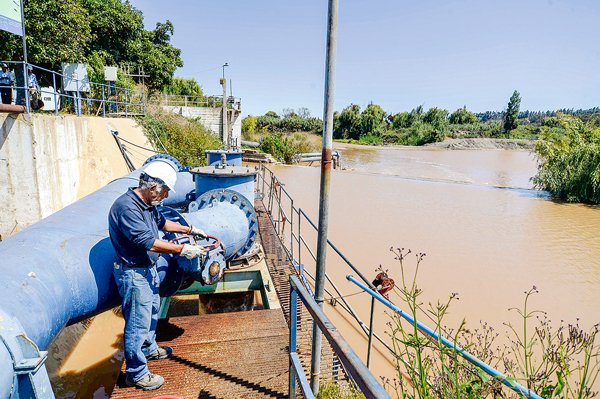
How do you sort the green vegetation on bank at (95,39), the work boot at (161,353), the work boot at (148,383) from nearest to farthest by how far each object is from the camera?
the work boot at (148,383) < the work boot at (161,353) < the green vegetation on bank at (95,39)

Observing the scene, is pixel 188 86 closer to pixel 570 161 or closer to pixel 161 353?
pixel 570 161

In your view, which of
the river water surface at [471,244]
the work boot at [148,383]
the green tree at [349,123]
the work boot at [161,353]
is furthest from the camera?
the green tree at [349,123]

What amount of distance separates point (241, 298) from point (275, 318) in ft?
5.77

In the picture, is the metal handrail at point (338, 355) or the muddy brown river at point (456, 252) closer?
the metal handrail at point (338, 355)

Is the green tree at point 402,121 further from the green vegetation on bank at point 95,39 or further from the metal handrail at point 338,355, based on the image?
the metal handrail at point 338,355

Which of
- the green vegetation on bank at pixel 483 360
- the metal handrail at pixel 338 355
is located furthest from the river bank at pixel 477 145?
the metal handrail at pixel 338 355

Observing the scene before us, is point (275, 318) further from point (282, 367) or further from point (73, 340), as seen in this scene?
point (73, 340)

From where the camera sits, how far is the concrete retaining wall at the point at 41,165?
622 cm

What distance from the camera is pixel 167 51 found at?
23938 millimetres

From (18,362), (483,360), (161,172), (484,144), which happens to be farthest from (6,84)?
(484,144)

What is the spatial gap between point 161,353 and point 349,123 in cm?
6279

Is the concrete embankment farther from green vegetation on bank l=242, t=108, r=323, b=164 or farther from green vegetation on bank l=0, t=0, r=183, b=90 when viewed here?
green vegetation on bank l=0, t=0, r=183, b=90

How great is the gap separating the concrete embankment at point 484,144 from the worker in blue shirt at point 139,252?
5729 cm

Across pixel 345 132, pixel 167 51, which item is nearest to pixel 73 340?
pixel 167 51
